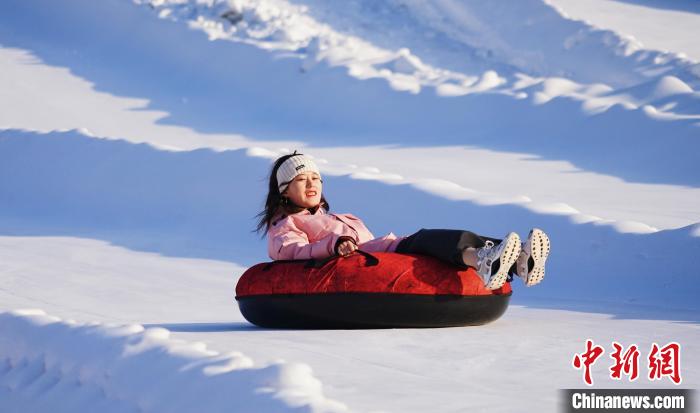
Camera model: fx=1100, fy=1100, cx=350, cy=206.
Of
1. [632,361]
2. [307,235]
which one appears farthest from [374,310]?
[632,361]

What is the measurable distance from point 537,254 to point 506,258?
13cm

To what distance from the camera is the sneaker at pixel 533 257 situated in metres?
3.99

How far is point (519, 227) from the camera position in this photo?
288 inches

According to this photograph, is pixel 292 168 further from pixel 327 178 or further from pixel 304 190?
pixel 327 178

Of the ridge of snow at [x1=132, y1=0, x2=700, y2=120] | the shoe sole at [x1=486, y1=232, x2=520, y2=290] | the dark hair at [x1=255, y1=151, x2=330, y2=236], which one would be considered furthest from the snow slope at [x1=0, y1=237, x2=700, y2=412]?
the ridge of snow at [x1=132, y1=0, x2=700, y2=120]

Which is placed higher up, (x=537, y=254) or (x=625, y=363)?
(x=537, y=254)

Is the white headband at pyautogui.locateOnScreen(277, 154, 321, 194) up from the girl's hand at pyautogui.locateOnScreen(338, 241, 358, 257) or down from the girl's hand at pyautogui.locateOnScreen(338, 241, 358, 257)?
up

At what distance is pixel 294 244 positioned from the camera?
4402mm

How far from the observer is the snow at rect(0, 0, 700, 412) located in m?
3.31

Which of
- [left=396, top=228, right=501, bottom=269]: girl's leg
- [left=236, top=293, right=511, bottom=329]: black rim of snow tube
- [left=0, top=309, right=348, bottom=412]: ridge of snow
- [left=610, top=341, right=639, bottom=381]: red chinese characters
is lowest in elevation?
[left=0, top=309, right=348, bottom=412]: ridge of snow

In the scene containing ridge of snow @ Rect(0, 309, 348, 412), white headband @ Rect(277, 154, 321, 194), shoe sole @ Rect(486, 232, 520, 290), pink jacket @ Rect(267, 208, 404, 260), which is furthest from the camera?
white headband @ Rect(277, 154, 321, 194)

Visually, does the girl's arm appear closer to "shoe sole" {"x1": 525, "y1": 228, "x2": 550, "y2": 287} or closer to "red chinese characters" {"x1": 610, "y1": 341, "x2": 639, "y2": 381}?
"shoe sole" {"x1": 525, "y1": 228, "x2": 550, "y2": 287}

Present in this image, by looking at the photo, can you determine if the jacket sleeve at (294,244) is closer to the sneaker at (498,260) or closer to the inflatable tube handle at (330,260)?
the inflatable tube handle at (330,260)

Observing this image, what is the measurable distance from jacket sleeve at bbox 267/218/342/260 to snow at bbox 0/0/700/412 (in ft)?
1.15
